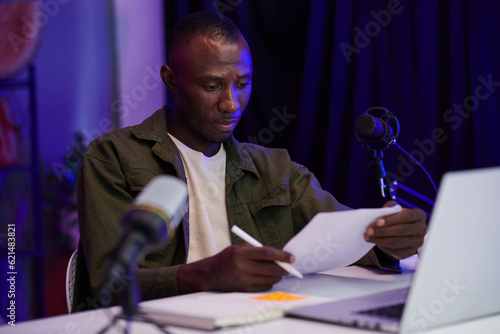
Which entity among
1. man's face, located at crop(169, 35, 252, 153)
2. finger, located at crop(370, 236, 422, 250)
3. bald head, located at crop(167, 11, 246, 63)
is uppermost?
bald head, located at crop(167, 11, 246, 63)

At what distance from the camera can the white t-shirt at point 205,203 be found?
69.3 inches

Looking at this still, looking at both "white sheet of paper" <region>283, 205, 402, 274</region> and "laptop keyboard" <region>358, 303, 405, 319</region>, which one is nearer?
"laptop keyboard" <region>358, 303, 405, 319</region>

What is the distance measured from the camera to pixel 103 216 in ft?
5.06

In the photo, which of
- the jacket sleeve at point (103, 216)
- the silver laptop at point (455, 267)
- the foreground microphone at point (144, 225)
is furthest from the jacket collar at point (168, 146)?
the foreground microphone at point (144, 225)

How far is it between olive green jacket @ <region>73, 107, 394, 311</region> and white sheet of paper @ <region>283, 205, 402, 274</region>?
9.2 inches

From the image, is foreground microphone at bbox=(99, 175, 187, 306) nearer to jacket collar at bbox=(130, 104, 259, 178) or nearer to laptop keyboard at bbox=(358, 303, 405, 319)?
laptop keyboard at bbox=(358, 303, 405, 319)

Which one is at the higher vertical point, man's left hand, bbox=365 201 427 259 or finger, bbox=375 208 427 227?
finger, bbox=375 208 427 227

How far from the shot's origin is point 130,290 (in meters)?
0.75

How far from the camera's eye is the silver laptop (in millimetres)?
844

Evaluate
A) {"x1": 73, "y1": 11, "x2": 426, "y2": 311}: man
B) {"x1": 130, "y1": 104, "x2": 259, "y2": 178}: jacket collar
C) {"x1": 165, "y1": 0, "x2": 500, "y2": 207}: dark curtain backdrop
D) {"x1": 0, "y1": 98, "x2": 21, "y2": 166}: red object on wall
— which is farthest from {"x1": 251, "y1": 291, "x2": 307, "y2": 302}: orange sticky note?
{"x1": 0, "y1": 98, "x2": 21, "y2": 166}: red object on wall

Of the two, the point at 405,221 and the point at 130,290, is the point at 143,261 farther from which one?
the point at 130,290

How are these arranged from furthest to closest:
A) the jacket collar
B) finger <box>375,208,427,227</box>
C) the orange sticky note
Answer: the jacket collar
finger <box>375,208,427,227</box>
the orange sticky note

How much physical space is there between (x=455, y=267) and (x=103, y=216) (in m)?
0.93

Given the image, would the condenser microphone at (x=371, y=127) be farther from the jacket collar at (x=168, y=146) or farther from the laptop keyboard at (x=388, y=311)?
the laptop keyboard at (x=388, y=311)
